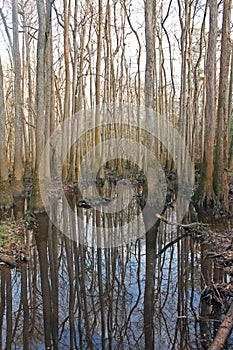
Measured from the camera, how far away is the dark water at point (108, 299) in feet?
12.8

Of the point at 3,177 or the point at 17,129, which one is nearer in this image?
the point at 3,177

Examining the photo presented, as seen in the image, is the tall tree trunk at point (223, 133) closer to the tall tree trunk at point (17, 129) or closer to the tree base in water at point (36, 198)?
the tree base in water at point (36, 198)

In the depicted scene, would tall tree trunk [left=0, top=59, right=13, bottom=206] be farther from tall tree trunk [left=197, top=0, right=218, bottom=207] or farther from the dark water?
tall tree trunk [left=197, top=0, right=218, bottom=207]

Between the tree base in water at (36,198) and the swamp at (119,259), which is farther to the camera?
the tree base in water at (36,198)

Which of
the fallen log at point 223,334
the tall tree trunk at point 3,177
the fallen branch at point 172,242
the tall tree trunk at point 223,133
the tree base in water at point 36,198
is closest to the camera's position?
the fallen log at point 223,334

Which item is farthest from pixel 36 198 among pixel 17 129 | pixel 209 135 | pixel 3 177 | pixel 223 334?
pixel 223 334

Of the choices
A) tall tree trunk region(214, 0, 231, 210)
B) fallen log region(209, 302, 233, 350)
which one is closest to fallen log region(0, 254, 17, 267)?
fallen log region(209, 302, 233, 350)

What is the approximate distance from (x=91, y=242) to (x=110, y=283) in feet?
8.20

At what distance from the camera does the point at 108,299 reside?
15.9 feet

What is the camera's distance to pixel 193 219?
9711 mm

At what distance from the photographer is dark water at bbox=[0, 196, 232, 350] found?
3895mm

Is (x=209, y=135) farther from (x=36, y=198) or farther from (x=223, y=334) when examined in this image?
(x=223, y=334)

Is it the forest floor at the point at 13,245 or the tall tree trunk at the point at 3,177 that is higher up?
the tall tree trunk at the point at 3,177

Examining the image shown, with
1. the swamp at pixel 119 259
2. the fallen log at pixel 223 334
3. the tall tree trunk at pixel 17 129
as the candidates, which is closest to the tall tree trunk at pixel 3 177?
the swamp at pixel 119 259
